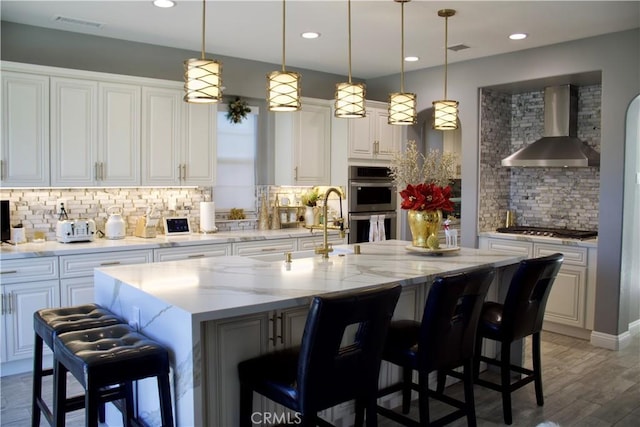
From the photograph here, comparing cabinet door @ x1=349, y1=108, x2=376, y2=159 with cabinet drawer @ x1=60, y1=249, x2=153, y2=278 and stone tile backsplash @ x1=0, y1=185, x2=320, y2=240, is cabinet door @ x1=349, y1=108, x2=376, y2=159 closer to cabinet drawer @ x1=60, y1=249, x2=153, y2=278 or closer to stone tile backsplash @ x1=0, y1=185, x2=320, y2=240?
stone tile backsplash @ x1=0, y1=185, x2=320, y2=240

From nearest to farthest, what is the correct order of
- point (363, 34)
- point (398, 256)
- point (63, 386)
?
point (63, 386) → point (398, 256) → point (363, 34)

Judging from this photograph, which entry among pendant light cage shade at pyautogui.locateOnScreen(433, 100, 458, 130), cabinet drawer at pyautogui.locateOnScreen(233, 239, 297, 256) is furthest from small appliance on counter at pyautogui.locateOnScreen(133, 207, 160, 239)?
pendant light cage shade at pyautogui.locateOnScreen(433, 100, 458, 130)

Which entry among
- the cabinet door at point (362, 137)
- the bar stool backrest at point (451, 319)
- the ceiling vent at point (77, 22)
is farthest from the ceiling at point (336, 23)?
the bar stool backrest at point (451, 319)

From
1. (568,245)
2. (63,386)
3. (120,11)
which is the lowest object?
(63,386)

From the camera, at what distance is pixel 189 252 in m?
4.91

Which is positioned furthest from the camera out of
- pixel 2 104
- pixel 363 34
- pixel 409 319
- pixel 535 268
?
pixel 363 34

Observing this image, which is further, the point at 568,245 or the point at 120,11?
the point at 568,245

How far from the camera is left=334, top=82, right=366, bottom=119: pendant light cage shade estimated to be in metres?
3.62

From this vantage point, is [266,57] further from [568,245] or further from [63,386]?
[63,386]

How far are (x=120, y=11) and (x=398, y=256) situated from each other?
2834 millimetres

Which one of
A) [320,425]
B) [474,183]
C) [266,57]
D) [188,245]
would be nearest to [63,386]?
[320,425]

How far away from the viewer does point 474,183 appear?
19.4 ft

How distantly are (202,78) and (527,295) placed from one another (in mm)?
2282

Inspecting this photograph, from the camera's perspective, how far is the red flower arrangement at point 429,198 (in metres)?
3.75
